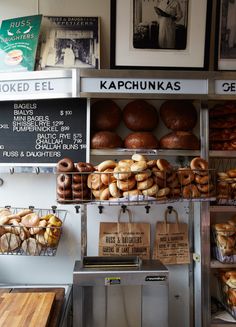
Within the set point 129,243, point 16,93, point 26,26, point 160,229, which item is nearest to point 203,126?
point 160,229

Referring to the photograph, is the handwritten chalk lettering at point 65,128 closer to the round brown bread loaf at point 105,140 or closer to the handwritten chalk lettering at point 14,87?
the round brown bread loaf at point 105,140

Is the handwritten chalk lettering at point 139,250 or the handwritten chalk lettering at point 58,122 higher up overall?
the handwritten chalk lettering at point 58,122

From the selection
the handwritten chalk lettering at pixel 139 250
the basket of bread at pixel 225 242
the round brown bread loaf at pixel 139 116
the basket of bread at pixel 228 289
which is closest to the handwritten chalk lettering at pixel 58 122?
the round brown bread loaf at pixel 139 116

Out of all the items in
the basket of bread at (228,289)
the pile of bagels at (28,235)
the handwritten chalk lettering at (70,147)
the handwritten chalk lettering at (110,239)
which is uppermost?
the handwritten chalk lettering at (70,147)

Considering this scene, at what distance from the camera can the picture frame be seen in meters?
1.83

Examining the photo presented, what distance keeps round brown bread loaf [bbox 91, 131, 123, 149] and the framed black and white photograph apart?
0.74 meters

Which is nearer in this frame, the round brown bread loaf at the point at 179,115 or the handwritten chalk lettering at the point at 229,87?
the handwritten chalk lettering at the point at 229,87

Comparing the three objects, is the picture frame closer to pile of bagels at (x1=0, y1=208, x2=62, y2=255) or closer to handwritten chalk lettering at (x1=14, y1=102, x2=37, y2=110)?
handwritten chalk lettering at (x1=14, y1=102, x2=37, y2=110)

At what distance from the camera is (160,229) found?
1953 millimetres

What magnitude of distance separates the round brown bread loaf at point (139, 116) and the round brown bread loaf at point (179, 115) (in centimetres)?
7

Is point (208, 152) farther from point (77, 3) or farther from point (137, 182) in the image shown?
point (77, 3)

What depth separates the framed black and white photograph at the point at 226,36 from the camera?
1877mm

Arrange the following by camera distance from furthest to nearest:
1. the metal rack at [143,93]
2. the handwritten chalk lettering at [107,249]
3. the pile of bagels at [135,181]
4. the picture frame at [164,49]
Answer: the handwritten chalk lettering at [107,249] → the picture frame at [164,49] → the metal rack at [143,93] → the pile of bagels at [135,181]

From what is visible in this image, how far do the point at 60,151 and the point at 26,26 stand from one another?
76 cm
